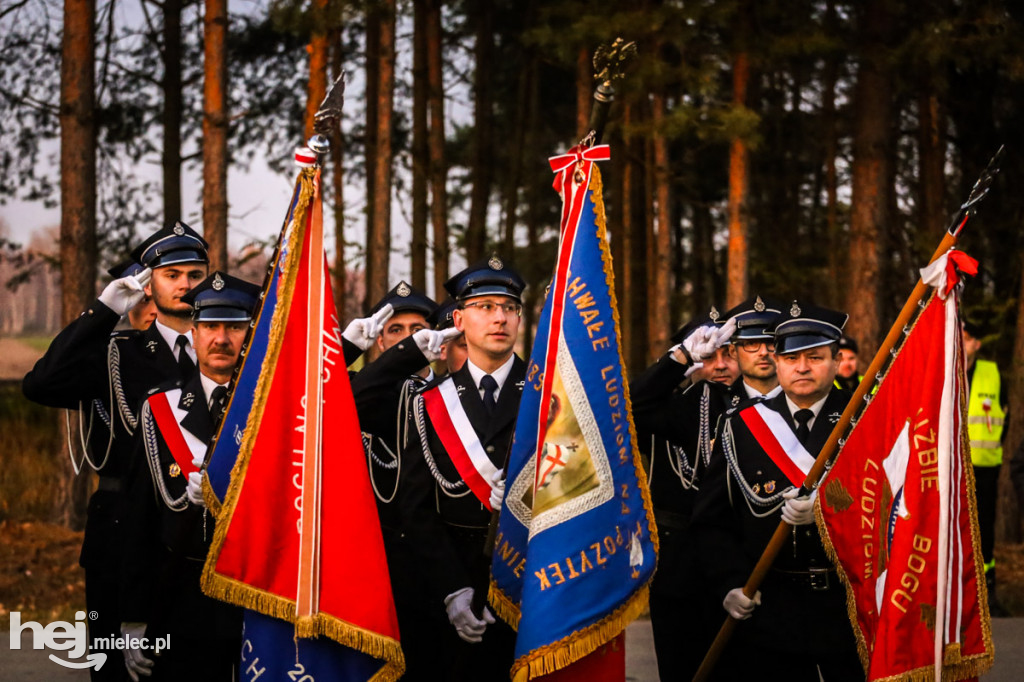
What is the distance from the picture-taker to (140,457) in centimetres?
540

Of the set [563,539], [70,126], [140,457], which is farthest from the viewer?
[70,126]

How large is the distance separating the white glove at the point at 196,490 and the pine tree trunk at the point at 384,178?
9.51 meters

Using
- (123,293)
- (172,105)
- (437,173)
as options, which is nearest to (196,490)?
(123,293)

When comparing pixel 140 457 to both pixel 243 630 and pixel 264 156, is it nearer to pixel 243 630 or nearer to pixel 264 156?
pixel 243 630

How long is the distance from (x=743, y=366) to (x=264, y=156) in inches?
592

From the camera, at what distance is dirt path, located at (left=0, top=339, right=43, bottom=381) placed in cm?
1941

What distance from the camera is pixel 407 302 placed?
696 centimetres

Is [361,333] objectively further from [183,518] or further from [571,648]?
[571,648]

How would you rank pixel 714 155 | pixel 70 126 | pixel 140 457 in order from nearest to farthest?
pixel 140 457, pixel 70 126, pixel 714 155

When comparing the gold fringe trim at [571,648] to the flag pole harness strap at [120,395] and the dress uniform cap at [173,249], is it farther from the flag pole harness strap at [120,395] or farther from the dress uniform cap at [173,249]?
the dress uniform cap at [173,249]

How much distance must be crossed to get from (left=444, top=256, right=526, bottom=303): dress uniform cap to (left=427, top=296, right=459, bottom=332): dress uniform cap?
66cm

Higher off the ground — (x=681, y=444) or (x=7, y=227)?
(x=7, y=227)

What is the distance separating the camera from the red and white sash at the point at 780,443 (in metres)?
5.45

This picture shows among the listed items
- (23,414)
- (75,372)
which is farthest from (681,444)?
(23,414)
